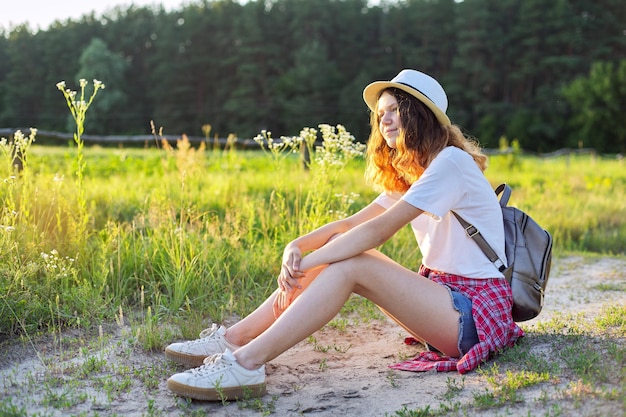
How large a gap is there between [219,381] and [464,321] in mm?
1109

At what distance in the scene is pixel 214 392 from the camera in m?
2.90

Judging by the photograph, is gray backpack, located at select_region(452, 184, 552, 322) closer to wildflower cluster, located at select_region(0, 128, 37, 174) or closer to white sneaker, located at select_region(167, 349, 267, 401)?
white sneaker, located at select_region(167, 349, 267, 401)

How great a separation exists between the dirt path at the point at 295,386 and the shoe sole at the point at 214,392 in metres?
0.05

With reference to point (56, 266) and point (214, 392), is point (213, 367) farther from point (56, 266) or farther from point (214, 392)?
point (56, 266)

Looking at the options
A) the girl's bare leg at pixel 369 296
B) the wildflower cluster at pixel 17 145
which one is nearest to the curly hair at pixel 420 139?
the girl's bare leg at pixel 369 296

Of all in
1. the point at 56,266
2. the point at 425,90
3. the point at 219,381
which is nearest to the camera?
the point at 219,381

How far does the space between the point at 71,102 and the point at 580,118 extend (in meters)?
34.2

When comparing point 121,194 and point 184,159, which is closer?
point 184,159

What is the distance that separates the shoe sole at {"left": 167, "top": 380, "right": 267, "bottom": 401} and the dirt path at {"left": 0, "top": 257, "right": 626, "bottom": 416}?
5cm

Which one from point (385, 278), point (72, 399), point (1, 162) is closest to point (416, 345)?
point (385, 278)

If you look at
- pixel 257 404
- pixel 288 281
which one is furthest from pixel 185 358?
pixel 288 281

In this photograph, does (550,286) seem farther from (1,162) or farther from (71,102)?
(1,162)

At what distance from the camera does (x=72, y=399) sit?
2.95m

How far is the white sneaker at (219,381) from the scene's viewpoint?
2900 mm
